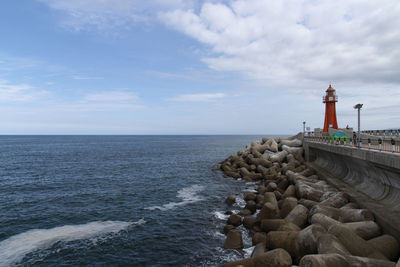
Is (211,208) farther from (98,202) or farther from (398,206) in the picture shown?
(398,206)

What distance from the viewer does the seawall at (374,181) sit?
31.4 feet

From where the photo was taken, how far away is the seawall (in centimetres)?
958

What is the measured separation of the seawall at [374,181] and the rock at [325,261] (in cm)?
355

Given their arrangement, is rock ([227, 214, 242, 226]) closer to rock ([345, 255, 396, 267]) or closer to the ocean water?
the ocean water

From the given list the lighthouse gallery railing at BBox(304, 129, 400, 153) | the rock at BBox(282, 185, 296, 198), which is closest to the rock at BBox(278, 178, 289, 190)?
the rock at BBox(282, 185, 296, 198)

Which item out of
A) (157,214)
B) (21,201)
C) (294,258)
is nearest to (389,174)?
(294,258)

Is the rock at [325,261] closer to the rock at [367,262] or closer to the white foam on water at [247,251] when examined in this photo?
the rock at [367,262]

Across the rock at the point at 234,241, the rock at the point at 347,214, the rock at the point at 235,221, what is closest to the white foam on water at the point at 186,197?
the rock at the point at 235,221

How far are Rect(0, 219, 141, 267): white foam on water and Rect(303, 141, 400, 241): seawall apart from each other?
11240 mm

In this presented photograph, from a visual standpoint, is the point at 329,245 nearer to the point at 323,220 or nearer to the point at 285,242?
the point at 285,242

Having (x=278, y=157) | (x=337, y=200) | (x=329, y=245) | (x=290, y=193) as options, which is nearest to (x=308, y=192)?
(x=290, y=193)

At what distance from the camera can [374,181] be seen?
12.6 m

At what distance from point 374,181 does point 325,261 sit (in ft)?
27.6

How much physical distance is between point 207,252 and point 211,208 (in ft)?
19.8
